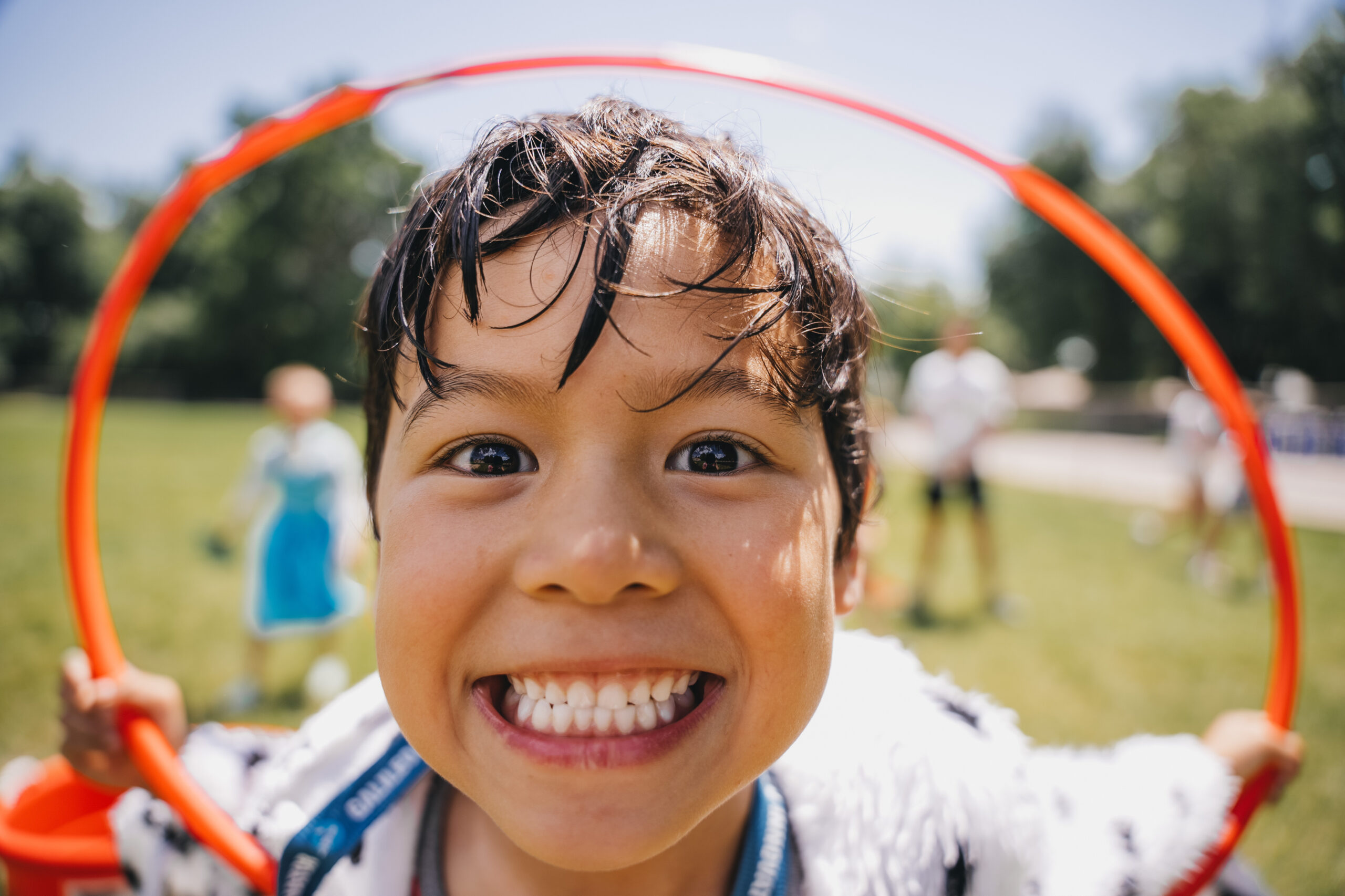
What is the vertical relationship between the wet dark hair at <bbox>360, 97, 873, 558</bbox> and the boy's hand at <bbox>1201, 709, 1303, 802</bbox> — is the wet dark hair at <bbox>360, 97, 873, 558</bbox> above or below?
above

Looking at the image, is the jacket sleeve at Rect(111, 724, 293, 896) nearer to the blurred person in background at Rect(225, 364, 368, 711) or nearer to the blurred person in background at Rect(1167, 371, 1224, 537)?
the blurred person in background at Rect(225, 364, 368, 711)

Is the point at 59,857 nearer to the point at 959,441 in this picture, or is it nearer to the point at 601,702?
the point at 601,702

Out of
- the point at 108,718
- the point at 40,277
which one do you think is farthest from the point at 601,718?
the point at 40,277

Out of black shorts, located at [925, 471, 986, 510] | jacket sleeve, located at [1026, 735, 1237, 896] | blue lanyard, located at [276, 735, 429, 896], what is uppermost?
black shorts, located at [925, 471, 986, 510]

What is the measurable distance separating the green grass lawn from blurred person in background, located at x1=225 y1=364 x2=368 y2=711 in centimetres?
25

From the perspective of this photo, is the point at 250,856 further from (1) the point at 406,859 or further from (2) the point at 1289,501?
(2) the point at 1289,501

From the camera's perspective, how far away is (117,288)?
1.87m

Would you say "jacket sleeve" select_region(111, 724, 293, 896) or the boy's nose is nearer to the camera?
the boy's nose

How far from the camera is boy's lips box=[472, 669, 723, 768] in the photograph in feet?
3.23

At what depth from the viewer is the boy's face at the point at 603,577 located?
3.13 ft

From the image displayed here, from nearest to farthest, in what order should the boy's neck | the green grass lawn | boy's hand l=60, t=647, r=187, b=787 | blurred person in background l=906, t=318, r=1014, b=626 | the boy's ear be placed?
the boy's neck < the boy's ear < boy's hand l=60, t=647, r=187, b=787 < the green grass lawn < blurred person in background l=906, t=318, r=1014, b=626

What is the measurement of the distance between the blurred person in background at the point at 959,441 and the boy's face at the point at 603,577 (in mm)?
5811


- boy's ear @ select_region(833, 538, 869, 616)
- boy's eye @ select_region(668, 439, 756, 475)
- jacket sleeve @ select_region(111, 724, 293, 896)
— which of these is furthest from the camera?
jacket sleeve @ select_region(111, 724, 293, 896)

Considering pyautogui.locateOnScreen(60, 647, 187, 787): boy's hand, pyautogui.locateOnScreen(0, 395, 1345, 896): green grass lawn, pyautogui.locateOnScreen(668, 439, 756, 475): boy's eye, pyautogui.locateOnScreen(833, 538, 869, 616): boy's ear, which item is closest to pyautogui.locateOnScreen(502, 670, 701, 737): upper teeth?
pyautogui.locateOnScreen(668, 439, 756, 475): boy's eye
